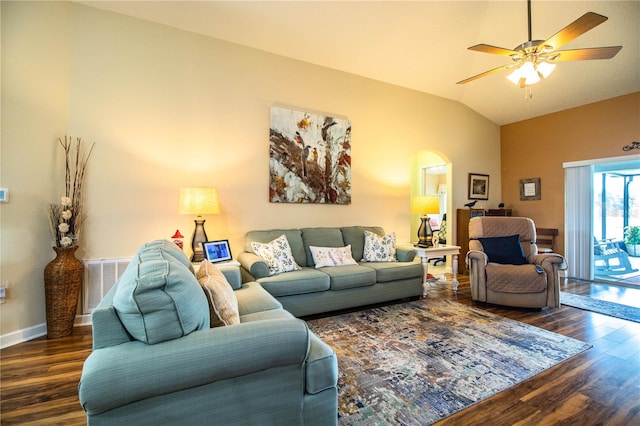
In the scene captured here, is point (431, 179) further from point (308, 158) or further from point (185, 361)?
point (185, 361)

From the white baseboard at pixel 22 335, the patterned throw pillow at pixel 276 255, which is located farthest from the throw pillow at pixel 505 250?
the white baseboard at pixel 22 335

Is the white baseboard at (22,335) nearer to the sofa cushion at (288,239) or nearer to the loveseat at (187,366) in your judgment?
the sofa cushion at (288,239)

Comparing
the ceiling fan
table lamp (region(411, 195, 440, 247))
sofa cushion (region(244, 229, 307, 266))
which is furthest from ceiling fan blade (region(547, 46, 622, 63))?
sofa cushion (region(244, 229, 307, 266))

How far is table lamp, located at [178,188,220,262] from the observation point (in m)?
3.02

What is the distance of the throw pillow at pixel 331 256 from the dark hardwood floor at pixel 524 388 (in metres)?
1.99

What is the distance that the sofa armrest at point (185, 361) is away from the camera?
1003mm

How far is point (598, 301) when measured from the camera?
→ 12.1ft

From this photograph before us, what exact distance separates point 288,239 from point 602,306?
3825 mm

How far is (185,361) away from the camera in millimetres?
1097

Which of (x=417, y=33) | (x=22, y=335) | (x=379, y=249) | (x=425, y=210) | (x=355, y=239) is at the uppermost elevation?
(x=417, y=33)

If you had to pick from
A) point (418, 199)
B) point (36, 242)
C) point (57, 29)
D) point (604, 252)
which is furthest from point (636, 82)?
point (36, 242)

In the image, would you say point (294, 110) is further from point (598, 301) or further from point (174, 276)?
point (598, 301)

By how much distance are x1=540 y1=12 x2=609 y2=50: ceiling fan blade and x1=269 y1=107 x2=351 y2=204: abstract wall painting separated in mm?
2425

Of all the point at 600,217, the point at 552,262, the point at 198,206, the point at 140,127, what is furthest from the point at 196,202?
the point at 600,217
